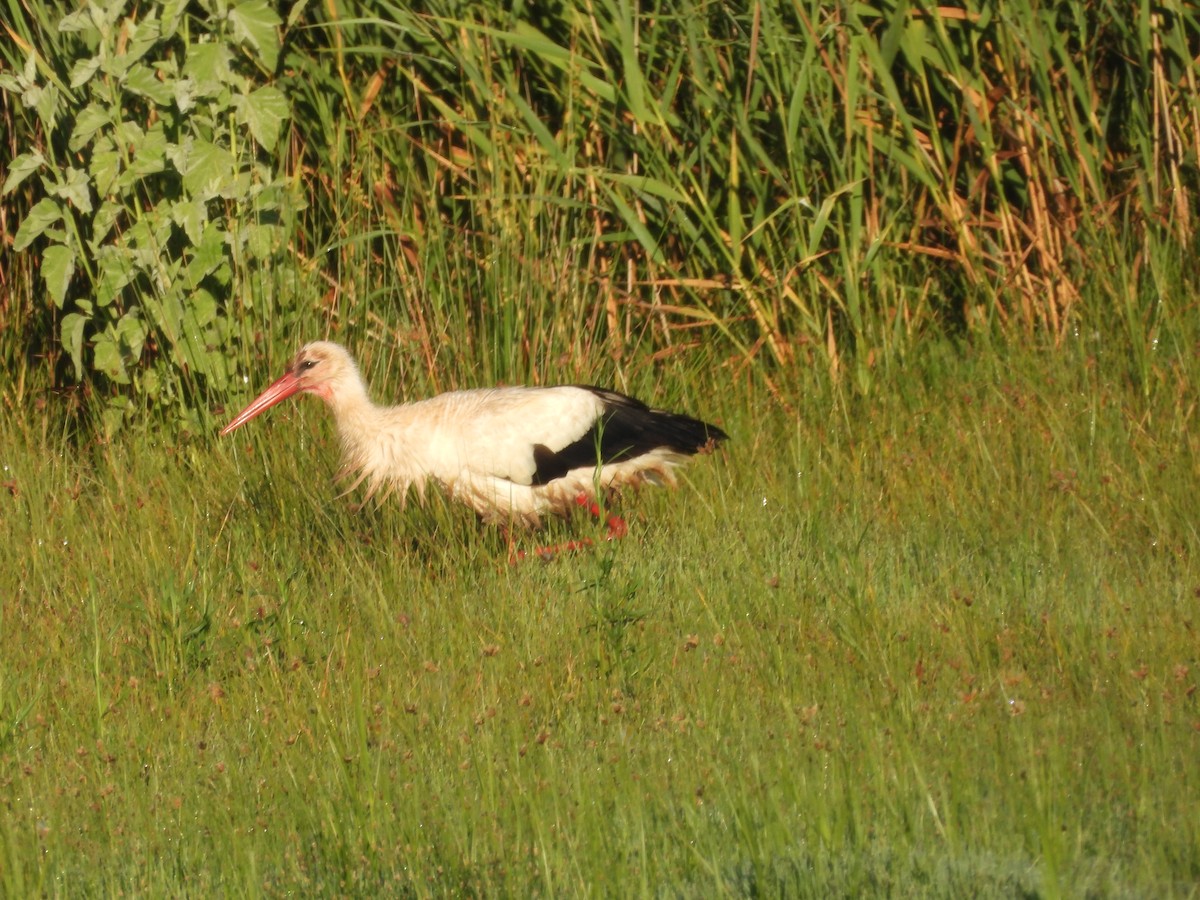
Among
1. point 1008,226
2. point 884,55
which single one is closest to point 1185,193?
point 1008,226

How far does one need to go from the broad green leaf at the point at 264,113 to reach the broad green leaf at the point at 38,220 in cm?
82

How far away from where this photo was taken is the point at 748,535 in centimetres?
526

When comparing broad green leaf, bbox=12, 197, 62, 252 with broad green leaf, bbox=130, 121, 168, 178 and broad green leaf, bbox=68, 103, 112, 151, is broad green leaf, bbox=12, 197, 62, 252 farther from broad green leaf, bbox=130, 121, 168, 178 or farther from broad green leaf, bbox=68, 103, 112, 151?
broad green leaf, bbox=130, 121, 168, 178

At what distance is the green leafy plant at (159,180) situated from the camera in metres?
6.15

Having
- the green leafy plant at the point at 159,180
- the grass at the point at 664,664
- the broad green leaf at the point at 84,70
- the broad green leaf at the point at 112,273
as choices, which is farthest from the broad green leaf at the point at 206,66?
the grass at the point at 664,664

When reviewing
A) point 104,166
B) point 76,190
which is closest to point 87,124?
point 104,166

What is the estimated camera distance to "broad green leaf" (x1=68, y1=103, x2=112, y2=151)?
6.14 meters

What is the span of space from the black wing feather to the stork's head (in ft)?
2.52

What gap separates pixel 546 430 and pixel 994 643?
2119mm

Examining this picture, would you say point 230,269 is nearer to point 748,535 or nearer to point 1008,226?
point 748,535

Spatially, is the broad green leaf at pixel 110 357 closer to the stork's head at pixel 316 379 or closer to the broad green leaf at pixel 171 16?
the stork's head at pixel 316 379

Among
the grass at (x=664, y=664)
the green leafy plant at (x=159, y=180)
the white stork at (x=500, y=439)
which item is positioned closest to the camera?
the grass at (x=664, y=664)

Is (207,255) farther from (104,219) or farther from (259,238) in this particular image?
(104,219)

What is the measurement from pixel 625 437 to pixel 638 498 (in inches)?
9.8
